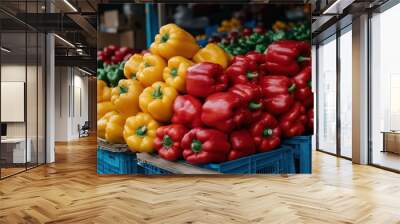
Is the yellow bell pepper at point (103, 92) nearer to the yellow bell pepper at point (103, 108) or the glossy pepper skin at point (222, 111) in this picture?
the yellow bell pepper at point (103, 108)

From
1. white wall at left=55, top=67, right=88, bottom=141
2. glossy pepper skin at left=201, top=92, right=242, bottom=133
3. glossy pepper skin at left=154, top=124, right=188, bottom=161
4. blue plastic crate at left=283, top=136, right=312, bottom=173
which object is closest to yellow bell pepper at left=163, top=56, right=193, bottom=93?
glossy pepper skin at left=201, top=92, right=242, bottom=133

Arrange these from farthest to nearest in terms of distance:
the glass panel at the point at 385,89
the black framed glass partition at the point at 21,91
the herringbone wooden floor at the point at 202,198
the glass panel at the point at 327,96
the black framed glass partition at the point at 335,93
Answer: the glass panel at the point at 327,96, the black framed glass partition at the point at 335,93, the glass panel at the point at 385,89, the black framed glass partition at the point at 21,91, the herringbone wooden floor at the point at 202,198

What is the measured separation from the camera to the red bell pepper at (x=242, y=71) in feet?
16.9

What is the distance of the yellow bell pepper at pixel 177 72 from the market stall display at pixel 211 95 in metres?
0.01

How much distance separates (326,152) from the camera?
9000 millimetres

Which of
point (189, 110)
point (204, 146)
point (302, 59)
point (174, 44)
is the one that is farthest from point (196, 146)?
point (302, 59)

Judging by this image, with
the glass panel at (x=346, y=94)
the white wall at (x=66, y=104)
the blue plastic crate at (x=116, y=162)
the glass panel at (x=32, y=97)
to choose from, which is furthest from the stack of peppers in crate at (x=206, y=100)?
the white wall at (x=66, y=104)

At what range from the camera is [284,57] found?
5.30 metres

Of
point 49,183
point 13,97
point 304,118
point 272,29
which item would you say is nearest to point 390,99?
point 304,118

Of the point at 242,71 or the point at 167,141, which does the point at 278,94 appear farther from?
the point at 167,141

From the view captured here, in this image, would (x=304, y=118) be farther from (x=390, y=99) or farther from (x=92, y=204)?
(x=92, y=204)

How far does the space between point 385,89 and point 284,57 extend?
2.25 metres

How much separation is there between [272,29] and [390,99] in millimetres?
2423

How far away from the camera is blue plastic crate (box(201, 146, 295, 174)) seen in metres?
5.16
